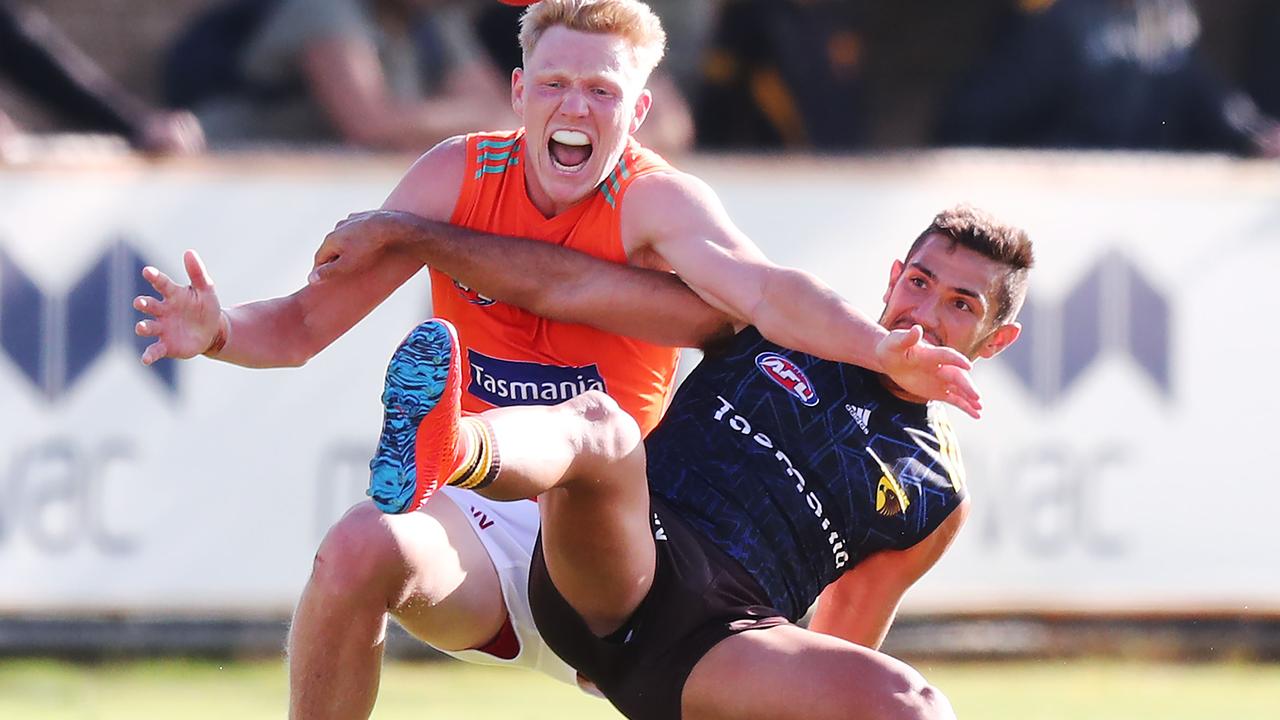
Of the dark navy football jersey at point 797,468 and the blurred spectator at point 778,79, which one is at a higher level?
the blurred spectator at point 778,79

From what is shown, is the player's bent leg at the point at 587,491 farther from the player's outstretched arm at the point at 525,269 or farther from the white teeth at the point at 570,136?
the white teeth at the point at 570,136

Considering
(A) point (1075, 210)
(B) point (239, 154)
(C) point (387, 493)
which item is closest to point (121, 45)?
(B) point (239, 154)

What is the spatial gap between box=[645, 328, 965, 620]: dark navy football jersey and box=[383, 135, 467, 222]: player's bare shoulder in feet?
2.15

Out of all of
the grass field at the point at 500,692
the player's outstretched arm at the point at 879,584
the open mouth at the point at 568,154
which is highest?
the open mouth at the point at 568,154

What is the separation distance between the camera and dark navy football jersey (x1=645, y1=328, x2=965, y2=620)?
14.5ft

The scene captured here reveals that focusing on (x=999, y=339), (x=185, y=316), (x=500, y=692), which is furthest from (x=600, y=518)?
(x=500, y=692)

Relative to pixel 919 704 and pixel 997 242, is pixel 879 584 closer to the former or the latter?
pixel 919 704

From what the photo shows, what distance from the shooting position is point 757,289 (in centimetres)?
427

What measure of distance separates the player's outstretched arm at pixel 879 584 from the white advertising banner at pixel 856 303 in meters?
2.80

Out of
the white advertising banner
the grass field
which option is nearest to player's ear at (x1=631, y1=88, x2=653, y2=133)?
the grass field

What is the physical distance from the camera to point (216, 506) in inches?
281

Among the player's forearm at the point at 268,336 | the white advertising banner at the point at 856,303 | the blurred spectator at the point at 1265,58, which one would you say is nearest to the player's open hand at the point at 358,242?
the player's forearm at the point at 268,336

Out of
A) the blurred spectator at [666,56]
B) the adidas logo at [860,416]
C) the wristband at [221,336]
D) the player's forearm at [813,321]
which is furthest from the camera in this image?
the blurred spectator at [666,56]

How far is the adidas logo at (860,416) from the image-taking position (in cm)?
452
